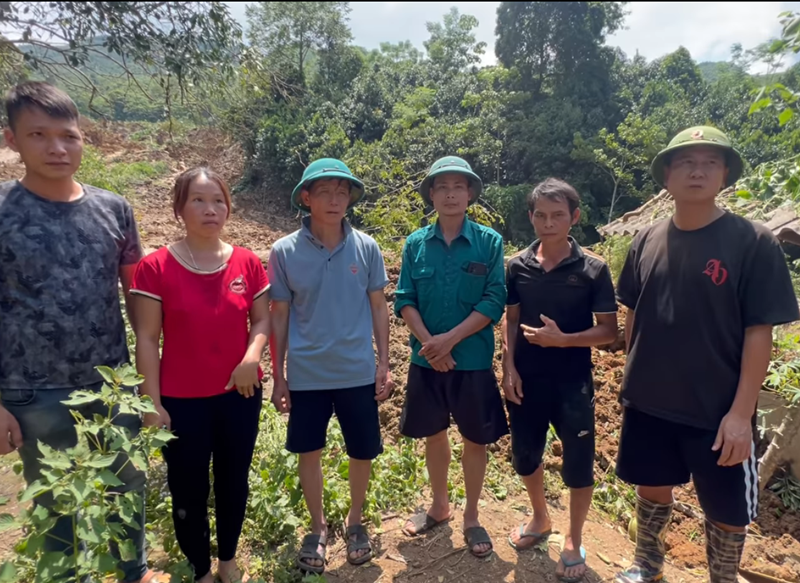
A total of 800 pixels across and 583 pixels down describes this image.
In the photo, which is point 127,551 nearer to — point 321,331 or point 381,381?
point 321,331

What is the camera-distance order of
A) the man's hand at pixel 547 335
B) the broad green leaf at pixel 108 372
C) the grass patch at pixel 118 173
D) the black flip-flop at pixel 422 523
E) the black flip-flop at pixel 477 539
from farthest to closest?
the grass patch at pixel 118 173, the black flip-flop at pixel 422 523, the black flip-flop at pixel 477 539, the man's hand at pixel 547 335, the broad green leaf at pixel 108 372

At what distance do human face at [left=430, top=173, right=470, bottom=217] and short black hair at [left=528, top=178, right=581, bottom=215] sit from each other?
0.30 meters

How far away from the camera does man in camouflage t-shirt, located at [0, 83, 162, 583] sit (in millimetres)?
1836

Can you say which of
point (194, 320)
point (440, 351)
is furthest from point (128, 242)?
point (440, 351)

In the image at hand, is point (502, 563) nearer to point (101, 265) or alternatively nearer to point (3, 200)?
point (101, 265)

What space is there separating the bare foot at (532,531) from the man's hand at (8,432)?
6.89 feet

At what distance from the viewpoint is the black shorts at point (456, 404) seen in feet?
7.96

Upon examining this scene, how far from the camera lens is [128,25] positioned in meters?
4.29

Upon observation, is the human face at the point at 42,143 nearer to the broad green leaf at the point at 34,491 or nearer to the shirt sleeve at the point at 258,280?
the shirt sleeve at the point at 258,280

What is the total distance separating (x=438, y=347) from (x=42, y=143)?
1.66 metres

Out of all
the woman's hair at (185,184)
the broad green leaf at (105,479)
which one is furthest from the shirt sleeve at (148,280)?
the broad green leaf at (105,479)

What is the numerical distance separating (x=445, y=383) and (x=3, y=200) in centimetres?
183

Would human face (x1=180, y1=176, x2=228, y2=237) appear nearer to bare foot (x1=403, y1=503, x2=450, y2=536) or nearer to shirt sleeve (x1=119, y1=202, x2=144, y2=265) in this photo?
shirt sleeve (x1=119, y1=202, x2=144, y2=265)

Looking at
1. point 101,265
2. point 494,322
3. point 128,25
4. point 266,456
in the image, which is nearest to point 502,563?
point 494,322
